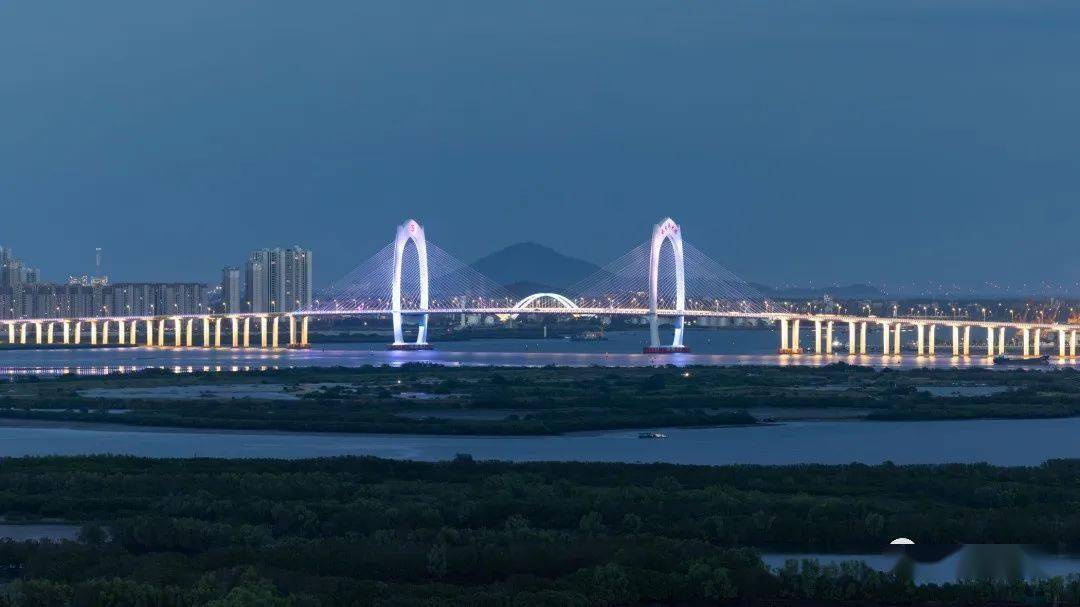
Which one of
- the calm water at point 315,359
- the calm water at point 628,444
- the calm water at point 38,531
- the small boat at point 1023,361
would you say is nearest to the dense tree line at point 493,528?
the calm water at point 38,531

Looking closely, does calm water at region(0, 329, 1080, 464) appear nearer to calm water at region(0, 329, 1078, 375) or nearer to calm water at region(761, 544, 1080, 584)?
calm water at region(761, 544, 1080, 584)

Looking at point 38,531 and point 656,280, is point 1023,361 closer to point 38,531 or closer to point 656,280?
point 656,280

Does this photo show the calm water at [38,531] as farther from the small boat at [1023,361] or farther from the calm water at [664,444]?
the small boat at [1023,361]

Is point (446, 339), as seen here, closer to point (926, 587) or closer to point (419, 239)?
point (419, 239)

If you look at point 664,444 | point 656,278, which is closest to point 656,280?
point 656,278

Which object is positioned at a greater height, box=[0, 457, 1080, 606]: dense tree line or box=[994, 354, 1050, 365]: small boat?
box=[994, 354, 1050, 365]: small boat

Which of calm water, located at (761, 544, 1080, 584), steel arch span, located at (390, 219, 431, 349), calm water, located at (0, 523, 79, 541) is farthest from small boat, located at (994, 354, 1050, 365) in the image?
calm water, located at (0, 523, 79, 541)
